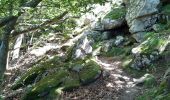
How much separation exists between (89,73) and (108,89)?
56.7 inches

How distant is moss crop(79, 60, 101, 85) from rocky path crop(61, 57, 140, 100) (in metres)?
0.22

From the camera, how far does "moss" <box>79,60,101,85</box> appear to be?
1342 cm

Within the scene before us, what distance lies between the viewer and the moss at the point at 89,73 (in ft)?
44.0

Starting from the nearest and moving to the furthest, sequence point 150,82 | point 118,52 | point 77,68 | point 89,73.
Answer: point 150,82, point 89,73, point 77,68, point 118,52

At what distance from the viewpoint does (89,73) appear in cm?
1377

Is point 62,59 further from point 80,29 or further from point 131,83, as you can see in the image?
point 80,29

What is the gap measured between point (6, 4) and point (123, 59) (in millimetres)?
7581

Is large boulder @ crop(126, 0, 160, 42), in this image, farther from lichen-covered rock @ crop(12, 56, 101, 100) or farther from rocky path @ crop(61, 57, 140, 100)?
rocky path @ crop(61, 57, 140, 100)

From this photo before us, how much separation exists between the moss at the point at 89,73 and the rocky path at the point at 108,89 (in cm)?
22

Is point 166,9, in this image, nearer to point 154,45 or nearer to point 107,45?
point 107,45

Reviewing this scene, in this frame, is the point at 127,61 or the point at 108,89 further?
A: the point at 127,61

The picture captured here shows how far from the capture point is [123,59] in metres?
16.6

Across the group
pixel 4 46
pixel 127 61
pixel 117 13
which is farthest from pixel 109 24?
pixel 4 46

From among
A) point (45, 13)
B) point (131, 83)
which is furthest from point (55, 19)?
point (131, 83)
